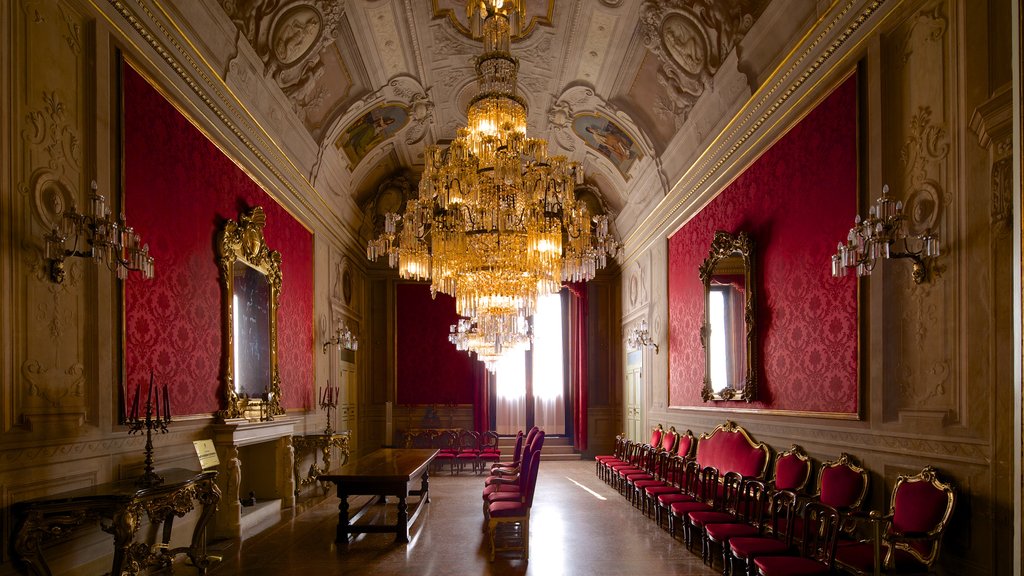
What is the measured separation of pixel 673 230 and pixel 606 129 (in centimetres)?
231

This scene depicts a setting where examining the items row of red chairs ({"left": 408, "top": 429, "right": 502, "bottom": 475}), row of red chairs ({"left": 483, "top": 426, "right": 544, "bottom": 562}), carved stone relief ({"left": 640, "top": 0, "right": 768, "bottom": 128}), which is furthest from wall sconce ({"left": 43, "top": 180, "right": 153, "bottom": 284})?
row of red chairs ({"left": 408, "top": 429, "right": 502, "bottom": 475})

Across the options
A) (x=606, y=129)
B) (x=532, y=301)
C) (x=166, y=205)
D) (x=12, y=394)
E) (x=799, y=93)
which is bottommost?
(x=12, y=394)

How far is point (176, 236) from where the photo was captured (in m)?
6.47

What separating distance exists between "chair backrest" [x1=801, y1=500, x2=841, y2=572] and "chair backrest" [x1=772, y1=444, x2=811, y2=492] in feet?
4.92

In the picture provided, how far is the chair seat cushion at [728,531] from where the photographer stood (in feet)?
17.6

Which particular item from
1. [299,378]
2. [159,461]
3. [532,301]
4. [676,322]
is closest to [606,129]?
[676,322]

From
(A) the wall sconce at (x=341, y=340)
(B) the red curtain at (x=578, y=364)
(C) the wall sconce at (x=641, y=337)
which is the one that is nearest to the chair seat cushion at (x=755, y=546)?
(C) the wall sconce at (x=641, y=337)

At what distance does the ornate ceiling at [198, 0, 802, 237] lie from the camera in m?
7.66

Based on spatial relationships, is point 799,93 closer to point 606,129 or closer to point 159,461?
point 606,129

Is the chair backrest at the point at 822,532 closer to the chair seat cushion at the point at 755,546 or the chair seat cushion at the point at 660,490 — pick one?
the chair seat cushion at the point at 755,546

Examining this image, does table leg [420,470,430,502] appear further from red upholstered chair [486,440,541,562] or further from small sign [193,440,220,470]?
small sign [193,440,220,470]

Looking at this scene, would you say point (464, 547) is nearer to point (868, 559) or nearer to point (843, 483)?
point (843, 483)

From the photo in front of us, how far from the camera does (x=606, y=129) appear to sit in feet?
39.9

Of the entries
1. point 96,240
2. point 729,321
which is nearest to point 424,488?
point 729,321
